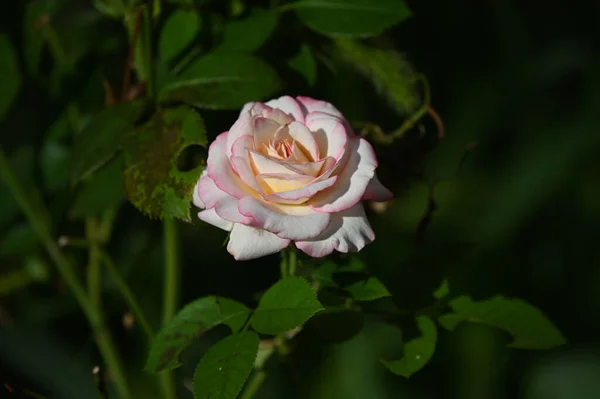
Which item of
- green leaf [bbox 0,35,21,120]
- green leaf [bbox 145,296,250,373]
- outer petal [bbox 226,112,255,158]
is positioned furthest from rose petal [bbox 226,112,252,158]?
green leaf [bbox 0,35,21,120]

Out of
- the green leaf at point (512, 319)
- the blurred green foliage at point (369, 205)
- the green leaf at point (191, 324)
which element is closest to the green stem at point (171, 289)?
the blurred green foliage at point (369, 205)

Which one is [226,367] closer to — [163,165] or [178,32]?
[163,165]

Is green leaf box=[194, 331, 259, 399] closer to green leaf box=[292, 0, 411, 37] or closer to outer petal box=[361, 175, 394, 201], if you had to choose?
outer petal box=[361, 175, 394, 201]

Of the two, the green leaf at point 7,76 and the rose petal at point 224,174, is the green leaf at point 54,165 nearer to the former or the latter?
the green leaf at point 7,76

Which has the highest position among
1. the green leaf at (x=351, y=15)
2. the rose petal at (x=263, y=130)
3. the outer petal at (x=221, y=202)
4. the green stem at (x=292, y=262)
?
the green leaf at (x=351, y=15)

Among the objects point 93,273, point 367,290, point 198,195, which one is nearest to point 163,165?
point 198,195

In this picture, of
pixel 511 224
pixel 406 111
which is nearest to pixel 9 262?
pixel 406 111

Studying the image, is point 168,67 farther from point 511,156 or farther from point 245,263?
point 511,156
